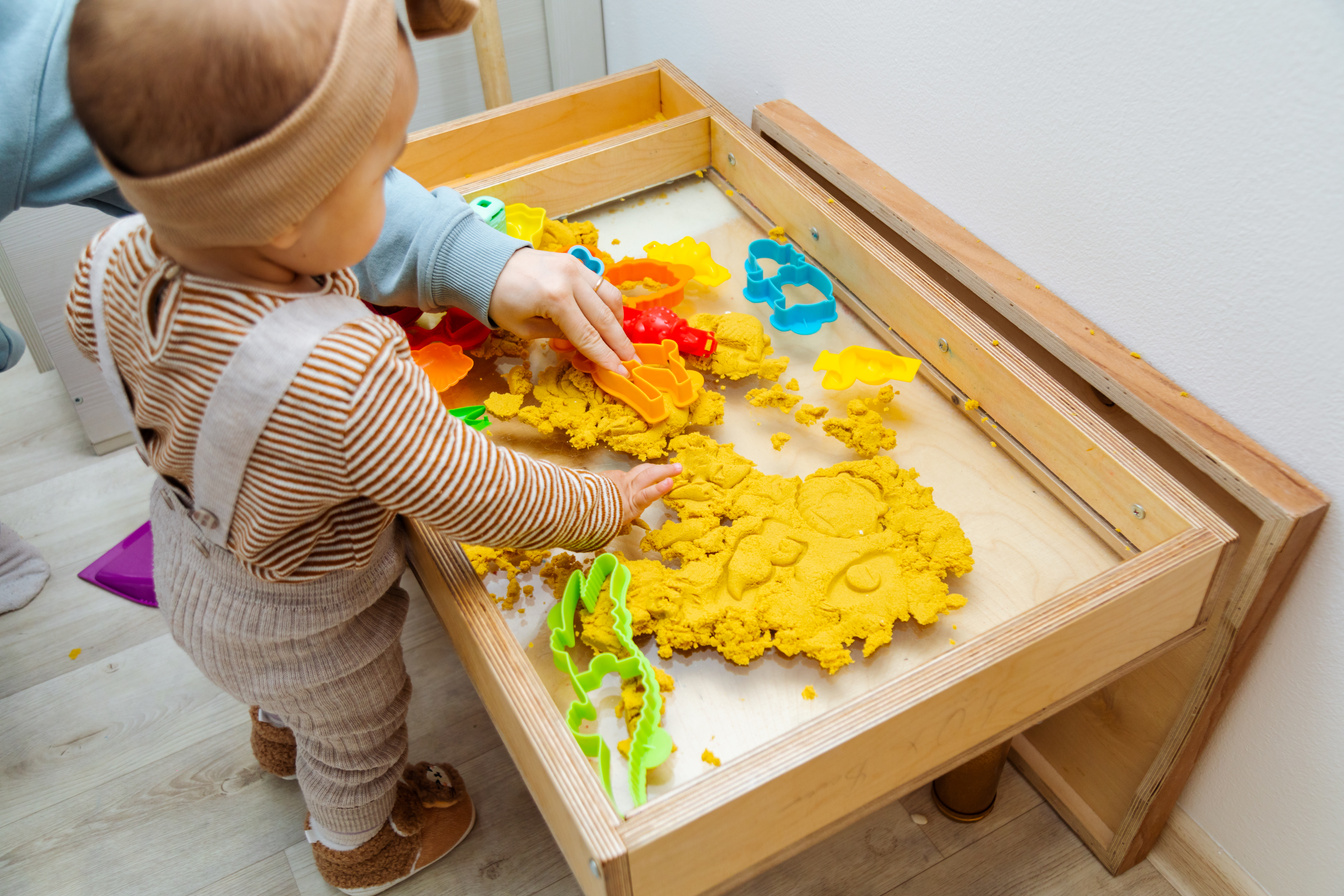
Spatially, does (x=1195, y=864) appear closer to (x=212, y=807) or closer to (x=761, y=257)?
(x=761, y=257)

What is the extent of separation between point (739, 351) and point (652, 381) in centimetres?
10

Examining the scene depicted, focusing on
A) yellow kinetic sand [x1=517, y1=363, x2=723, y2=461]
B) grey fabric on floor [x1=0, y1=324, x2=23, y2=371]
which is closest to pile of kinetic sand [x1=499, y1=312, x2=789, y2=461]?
yellow kinetic sand [x1=517, y1=363, x2=723, y2=461]

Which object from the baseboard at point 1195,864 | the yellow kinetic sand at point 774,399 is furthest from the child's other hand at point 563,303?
the baseboard at point 1195,864

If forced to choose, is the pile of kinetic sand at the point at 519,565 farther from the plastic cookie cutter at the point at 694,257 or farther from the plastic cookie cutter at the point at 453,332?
the plastic cookie cutter at the point at 694,257

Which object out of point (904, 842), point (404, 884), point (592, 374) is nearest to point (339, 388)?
point (592, 374)

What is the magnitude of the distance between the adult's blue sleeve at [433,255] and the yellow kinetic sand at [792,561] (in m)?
0.23

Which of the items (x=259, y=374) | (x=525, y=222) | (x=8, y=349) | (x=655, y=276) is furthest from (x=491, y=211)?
(x=8, y=349)

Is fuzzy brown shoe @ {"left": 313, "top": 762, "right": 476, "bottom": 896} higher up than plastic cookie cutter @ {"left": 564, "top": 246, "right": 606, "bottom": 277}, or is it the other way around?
plastic cookie cutter @ {"left": 564, "top": 246, "right": 606, "bottom": 277}

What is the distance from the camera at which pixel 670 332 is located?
0.90 m

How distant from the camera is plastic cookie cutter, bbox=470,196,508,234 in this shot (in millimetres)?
981

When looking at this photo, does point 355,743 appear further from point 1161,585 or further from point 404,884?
point 1161,585

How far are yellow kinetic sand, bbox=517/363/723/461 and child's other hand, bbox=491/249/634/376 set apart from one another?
31 mm

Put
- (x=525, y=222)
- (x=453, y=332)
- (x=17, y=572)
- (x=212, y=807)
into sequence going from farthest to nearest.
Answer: (x=17, y=572) → (x=212, y=807) → (x=525, y=222) → (x=453, y=332)

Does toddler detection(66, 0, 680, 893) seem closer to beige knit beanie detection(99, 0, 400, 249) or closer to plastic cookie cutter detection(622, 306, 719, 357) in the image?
beige knit beanie detection(99, 0, 400, 249)
